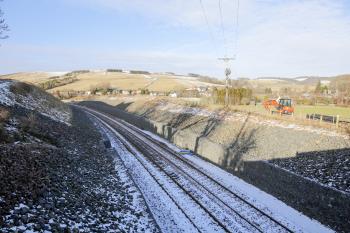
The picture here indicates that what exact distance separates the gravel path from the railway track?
278 cm

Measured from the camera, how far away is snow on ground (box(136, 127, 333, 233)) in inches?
595

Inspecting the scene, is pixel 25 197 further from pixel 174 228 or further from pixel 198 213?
pixel 198 213

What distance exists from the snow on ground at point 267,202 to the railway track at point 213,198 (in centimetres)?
50

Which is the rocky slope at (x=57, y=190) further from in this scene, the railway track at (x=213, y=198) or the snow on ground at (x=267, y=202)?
the snow on ground at (x=267, y=202)

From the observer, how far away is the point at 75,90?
134 meters

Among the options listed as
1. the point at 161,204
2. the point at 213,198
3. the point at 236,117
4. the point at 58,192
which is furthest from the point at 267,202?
the point at 236,117

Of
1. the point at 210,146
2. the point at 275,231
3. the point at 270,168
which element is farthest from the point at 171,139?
the point at 275,231

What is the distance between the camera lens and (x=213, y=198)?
18.0m

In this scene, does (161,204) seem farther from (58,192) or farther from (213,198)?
(58,192)

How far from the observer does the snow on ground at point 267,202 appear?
595 inches

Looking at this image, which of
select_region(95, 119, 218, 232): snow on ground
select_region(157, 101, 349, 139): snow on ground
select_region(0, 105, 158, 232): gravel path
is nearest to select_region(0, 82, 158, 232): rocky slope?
select_region(0, 105, 158, 232): gravel path

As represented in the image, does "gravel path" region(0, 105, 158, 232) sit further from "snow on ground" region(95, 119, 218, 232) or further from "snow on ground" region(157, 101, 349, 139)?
"snow on ground" region(157, 101, 349, 139)

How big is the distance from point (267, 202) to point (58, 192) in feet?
35.6

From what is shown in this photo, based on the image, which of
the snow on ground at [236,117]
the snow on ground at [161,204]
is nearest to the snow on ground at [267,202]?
the snow on ground at [161,204]
